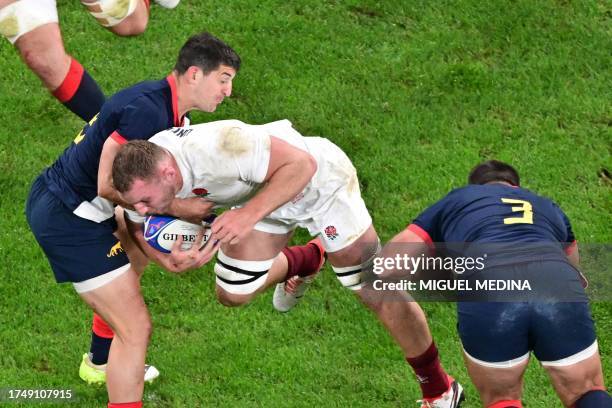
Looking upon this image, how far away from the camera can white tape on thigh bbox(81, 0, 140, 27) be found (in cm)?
921

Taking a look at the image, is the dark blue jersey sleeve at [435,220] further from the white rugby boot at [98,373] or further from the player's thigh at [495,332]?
the white rugby boot at [98,373]

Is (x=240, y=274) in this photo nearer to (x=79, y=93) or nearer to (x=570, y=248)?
(x=79, y=93)

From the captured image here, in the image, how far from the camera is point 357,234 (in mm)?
8461

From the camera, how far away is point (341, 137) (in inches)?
440

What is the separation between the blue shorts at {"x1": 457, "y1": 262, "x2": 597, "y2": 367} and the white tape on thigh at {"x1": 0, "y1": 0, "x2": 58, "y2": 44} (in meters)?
3.71

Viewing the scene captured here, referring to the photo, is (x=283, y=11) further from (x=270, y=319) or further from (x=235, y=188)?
Result: (x=235, y=188)

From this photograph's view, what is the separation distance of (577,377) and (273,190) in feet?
7.05

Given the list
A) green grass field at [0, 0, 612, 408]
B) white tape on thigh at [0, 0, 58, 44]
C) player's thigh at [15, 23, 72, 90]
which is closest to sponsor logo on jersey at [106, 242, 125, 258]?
green grass field at [0, 0, 612, 408]

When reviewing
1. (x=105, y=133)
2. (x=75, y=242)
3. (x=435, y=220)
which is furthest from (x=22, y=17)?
(x=435, y=220)

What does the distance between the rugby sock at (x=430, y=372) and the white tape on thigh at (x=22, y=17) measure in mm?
3541

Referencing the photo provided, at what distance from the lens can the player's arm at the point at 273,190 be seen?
7660 millimetres

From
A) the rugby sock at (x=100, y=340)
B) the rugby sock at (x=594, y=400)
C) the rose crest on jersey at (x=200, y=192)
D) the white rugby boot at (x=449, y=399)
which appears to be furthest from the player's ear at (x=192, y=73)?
the rugby sock at (x=594, y=400)

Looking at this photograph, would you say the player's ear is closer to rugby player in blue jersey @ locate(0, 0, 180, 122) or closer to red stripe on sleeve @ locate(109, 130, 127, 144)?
red stripe on sleeve @ locate(109, 130, 127, 144)

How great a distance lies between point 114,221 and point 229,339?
146 centimetres
